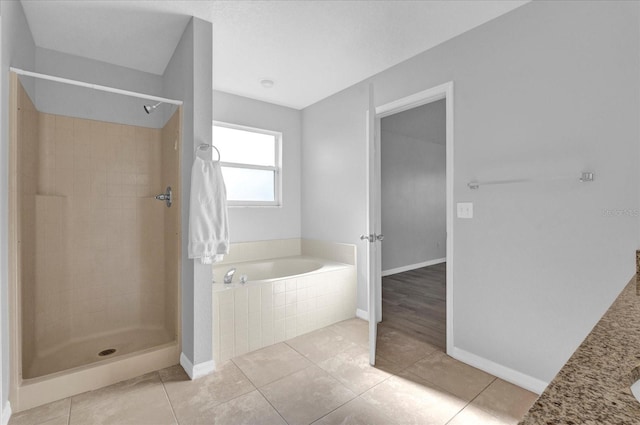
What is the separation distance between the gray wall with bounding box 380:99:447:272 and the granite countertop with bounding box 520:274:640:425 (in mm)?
3920

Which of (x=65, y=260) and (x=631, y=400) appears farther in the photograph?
(x=65, y=260)

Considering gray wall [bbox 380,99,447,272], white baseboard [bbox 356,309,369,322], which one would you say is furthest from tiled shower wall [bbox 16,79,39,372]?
gray wall [bbox 380,99,447,272]

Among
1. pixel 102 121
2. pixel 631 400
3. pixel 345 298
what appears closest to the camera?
pixel 631 400

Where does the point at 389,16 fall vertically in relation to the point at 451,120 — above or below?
above

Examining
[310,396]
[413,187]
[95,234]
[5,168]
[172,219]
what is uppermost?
[413,187]

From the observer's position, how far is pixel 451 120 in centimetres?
224

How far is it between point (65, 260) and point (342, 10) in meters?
2.78

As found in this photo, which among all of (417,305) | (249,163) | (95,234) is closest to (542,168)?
(417,305)

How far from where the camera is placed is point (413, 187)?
5.36m

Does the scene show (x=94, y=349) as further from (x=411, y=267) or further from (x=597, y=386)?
(x=411, y=267)

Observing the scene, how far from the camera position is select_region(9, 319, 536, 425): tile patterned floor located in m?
1.63

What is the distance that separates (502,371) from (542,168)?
51.7 inches

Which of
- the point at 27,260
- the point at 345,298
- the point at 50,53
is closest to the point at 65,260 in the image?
the point at 27,260

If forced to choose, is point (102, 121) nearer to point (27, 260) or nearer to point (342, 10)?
point (27, 260)
